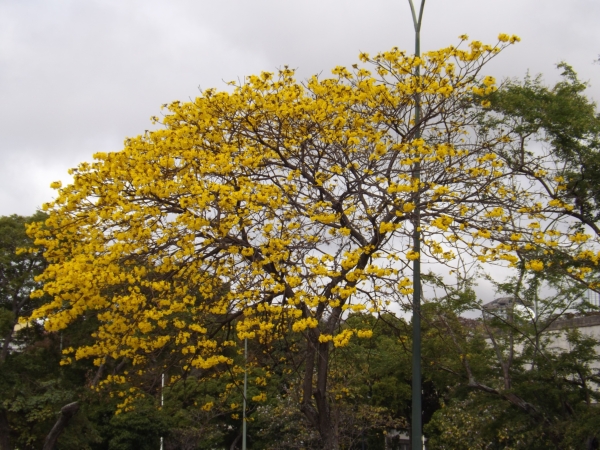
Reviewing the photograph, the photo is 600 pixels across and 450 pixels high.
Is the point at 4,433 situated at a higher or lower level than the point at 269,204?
lower

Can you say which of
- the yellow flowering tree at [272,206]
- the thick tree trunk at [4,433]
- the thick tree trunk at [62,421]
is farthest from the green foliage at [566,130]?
the thick tree trunk at [4,433]

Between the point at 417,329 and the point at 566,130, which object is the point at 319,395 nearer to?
the point at 417,329

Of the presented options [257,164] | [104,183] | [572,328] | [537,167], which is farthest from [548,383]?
A: [104,183]

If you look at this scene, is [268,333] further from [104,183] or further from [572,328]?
[572,328]

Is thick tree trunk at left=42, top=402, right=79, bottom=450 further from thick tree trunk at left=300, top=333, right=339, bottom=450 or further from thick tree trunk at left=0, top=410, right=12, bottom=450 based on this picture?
thick tree trunk at left=300, top=333, right=339, bottom=450

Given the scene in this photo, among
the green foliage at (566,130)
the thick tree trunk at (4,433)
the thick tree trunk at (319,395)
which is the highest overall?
the green foliage at (566,130)

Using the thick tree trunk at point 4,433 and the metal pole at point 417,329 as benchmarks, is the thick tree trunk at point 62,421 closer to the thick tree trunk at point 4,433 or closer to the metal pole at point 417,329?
the thick tree trunk at point 4,433

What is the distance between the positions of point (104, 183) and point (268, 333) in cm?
261

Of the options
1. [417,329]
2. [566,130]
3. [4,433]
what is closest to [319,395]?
[417,329]

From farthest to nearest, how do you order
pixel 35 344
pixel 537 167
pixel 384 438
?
pixel 384 438, pixel 35 344, pixel 537 167

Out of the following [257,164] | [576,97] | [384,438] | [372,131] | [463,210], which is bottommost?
[384,438]

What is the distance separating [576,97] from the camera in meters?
10.4

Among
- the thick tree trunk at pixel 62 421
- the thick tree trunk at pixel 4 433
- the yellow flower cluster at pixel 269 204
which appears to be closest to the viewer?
the yellow flower cluster at pixel 269 204

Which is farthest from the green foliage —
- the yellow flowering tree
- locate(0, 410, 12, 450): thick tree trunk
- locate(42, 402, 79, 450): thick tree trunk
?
locate(0, 410, 12, 450): thick tree trunk
